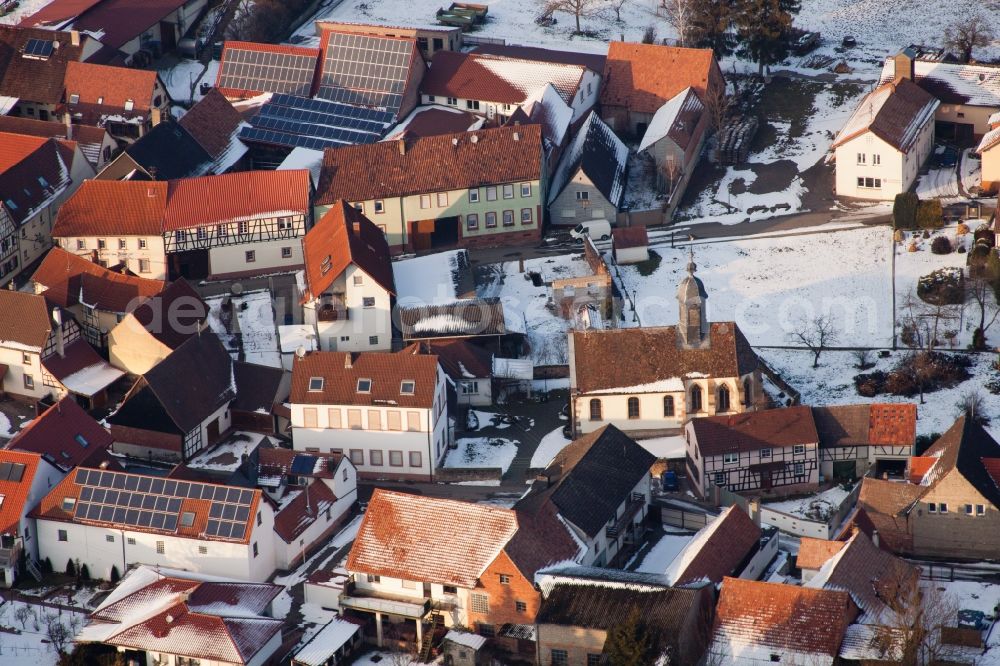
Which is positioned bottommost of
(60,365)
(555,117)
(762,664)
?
(762,664)

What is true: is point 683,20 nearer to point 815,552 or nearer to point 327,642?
point 815,552

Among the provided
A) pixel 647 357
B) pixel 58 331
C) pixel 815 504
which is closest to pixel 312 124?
pixel 58 331

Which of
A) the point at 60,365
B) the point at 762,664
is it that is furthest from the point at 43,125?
the point at 762,664

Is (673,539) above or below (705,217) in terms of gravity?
below

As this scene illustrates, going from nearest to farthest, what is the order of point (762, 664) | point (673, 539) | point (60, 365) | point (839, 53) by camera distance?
point (762, 664)
point (673, 539)
point (60, 365)
point (839, 53)

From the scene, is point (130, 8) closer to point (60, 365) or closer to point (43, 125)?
point (43, 125)

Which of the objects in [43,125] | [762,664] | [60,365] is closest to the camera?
[762,664]
